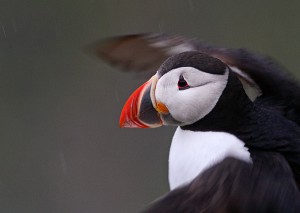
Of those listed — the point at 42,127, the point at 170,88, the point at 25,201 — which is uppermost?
the point at 170,88

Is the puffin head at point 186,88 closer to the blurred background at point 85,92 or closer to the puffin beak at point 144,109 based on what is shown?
the puffin beak at point 144,109

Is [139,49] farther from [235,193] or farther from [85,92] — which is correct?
[85,92]

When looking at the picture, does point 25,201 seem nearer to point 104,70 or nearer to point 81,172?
point 81,172

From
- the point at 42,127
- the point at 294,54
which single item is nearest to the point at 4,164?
the point at 42,127

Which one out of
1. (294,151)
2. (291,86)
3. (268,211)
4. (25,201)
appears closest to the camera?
(268,211)

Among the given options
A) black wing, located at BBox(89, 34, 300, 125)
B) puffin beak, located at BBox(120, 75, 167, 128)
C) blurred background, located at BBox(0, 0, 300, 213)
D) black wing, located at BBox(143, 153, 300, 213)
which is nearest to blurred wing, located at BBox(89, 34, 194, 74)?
black wing, located at BBox(89, 34, 300, 125)

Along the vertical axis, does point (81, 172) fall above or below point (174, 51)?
below

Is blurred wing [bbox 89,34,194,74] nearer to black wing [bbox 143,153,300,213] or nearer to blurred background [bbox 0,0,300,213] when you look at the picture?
black wing [bbox 143,153,300,213]

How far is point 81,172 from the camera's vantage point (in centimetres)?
406

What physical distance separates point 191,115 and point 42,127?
212 cm

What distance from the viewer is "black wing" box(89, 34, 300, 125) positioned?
2.37m

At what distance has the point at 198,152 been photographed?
2.08 metres

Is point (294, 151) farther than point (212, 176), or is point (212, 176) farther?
point (294, 151)

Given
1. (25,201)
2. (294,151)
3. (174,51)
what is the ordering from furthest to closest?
1. (25,201)
2. (174,51)
3. (294,151)
